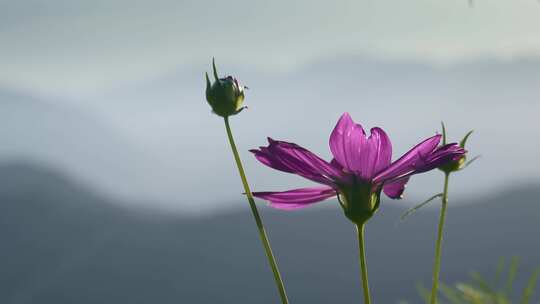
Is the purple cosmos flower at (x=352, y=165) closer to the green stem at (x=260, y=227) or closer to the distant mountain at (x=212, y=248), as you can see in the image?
the green stem at (x=260, y=227)

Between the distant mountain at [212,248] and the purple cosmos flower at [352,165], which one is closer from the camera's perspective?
the purple cosmos flower at [352,165]

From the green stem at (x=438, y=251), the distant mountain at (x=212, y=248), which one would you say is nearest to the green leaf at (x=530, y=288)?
the green stem at (x=438, y=251)

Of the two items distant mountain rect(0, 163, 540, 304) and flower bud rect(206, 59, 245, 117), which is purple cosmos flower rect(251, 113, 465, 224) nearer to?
flower bud rect(206, 59, 245, 117)

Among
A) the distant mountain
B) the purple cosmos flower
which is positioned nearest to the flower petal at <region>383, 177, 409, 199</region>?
the purple cosmos flower

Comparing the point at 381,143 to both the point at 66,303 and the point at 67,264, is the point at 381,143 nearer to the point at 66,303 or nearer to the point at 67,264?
the point at 66,303

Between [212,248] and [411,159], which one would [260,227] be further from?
[212,248]

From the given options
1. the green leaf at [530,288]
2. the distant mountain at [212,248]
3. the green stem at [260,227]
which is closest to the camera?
the green stem at [260,227]

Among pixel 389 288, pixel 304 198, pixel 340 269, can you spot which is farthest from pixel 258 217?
pixel 340 269

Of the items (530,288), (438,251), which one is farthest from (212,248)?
(438,251)
